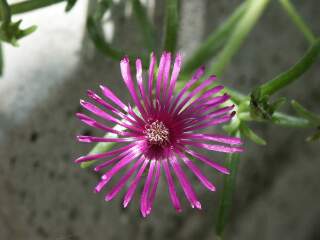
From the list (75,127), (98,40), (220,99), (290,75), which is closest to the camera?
(220,99)

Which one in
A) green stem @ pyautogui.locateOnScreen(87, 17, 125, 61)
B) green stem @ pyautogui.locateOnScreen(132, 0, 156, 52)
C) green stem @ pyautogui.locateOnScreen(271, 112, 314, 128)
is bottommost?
green stem @ pyautogui.locateOnScreen(87, 17, 125, 61)

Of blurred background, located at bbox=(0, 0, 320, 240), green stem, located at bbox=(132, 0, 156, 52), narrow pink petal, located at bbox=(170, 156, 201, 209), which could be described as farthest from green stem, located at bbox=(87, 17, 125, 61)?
narrow pink petal, located at bbox=(170, 156, 201, 209)

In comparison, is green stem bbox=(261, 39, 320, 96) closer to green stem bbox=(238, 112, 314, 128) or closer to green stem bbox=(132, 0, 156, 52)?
green stem bbox=(238, 112, 314, 128)

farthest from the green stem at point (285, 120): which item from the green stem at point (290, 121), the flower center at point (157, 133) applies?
the flower center at point (157, 133)

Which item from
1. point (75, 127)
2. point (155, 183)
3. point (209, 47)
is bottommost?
point (75, 127)

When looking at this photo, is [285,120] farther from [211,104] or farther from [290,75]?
[211,104]

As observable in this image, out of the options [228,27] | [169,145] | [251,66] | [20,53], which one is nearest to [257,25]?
[251,66]

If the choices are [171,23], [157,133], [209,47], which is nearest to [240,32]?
[209,47]

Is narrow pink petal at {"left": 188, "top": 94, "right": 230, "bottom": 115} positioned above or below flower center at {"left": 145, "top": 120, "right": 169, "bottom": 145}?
above
